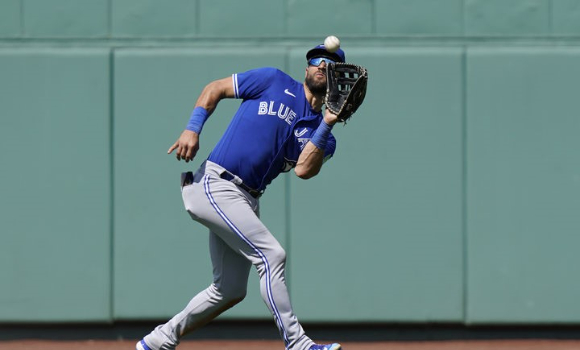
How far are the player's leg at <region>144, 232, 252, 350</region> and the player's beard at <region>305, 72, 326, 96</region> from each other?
93 centimetres

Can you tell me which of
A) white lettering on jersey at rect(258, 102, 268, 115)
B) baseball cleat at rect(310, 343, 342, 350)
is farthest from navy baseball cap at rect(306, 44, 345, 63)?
baseball cleat at rect(310, 343, 342, 350)

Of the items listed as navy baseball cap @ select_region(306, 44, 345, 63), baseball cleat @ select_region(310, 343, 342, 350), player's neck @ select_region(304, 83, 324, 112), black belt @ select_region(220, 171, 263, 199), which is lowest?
baseball cleat @ select_region(310, 343, 342, 350)

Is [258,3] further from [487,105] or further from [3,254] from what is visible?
[3,254]

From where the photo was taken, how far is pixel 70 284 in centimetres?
714

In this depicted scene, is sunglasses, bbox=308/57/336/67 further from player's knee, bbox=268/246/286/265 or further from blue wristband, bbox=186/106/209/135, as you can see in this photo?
player's knee, bbox=268/246/286/265

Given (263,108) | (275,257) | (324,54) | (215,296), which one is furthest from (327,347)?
(324,54)

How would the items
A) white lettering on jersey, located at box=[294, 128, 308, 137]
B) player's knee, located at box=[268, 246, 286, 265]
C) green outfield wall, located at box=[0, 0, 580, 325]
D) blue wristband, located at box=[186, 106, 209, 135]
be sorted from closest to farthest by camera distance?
blue wristband, located at box=[186, 106, 209, 135]
player's knee, located at box=[268, 246, 286, 265]
white lettering on jersey, located at box=[294, 128, 308, 137]
green outfield wall, located at box=[0, 0, 580, 325]

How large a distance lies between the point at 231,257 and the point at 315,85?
1.01 m

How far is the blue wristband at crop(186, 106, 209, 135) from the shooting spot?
5.14 m

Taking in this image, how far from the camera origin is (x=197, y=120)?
5.20m

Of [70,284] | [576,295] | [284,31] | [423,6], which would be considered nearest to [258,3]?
[284,31]

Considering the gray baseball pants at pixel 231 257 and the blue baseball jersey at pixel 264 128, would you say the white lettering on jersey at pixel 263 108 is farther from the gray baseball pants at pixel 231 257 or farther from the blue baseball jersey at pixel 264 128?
the gray baseball pants at pixel 231 257

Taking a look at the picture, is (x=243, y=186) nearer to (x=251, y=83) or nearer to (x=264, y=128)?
(x=264, y=128)

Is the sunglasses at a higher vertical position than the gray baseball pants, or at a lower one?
higher
